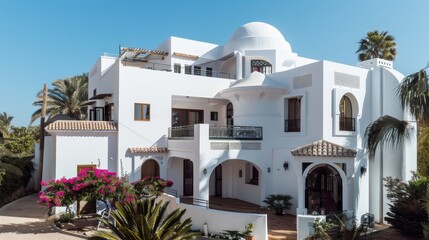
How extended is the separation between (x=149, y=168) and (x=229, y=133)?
5.96 m

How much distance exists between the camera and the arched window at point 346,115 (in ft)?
54.3

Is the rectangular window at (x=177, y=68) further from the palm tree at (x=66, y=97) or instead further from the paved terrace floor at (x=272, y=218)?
the palm tree at (x=66, y=97)

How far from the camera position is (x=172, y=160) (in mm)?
19656

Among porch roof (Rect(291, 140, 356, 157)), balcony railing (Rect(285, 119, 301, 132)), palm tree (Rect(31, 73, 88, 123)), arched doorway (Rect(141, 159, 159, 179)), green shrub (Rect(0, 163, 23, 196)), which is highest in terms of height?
palm tree (Rect(31, 73, 88, 123))

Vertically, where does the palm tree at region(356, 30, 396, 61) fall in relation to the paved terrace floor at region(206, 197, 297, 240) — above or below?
above

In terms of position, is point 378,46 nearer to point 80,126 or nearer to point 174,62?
point 174,62

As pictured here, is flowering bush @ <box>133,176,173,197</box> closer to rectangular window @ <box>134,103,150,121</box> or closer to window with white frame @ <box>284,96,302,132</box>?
rectangular window @ <box>134,103,150,121</box>

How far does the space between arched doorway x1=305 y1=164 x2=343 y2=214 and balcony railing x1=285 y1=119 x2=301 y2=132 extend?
7.83ft

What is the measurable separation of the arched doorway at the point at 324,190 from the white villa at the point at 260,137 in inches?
2.2

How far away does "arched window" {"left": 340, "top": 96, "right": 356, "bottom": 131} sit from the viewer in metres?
16.6

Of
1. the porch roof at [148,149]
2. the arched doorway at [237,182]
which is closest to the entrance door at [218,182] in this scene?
the arched doorway at [237,182]

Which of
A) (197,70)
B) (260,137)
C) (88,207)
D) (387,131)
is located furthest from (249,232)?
(197,70)

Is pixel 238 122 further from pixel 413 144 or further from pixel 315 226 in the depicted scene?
pixel 413 144

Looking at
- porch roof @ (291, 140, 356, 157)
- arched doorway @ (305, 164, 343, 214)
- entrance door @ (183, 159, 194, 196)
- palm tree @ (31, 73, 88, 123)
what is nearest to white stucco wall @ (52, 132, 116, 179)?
entrance door @ (183, 159, 194, 196)
